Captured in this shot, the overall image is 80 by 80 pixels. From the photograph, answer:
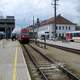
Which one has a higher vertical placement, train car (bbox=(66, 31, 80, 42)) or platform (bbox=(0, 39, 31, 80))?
train car (bbox=(66, 31, 80, 42))

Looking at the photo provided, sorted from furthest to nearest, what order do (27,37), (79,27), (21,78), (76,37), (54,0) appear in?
(79,27)
(54,0)
(76,37)
(27,37)
(21,78)

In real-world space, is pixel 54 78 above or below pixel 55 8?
below

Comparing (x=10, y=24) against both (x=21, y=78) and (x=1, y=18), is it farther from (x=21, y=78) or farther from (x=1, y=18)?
(x=21, y=78)

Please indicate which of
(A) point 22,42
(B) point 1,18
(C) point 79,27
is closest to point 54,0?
(A) point 22,42

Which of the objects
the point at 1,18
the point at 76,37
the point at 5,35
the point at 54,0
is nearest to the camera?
the point at 76,37

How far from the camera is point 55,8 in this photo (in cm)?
8819

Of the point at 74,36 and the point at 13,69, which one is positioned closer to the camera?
the point at 13,69

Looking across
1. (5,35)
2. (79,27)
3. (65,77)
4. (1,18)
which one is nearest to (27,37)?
(65,77)

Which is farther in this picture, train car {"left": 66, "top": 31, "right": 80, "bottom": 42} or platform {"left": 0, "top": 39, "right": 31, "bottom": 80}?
train car {"left": 66, "top": 31, "right": 80, "bottom": 42}

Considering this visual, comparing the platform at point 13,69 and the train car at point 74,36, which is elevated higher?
the train car at point 74,36

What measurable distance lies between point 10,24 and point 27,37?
6771 centimetres

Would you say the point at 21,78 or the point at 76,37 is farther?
the point at 76,37

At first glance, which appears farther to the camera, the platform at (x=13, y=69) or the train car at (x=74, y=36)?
the train car at (x=74, y=36)

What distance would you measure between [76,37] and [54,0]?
1422 cm
